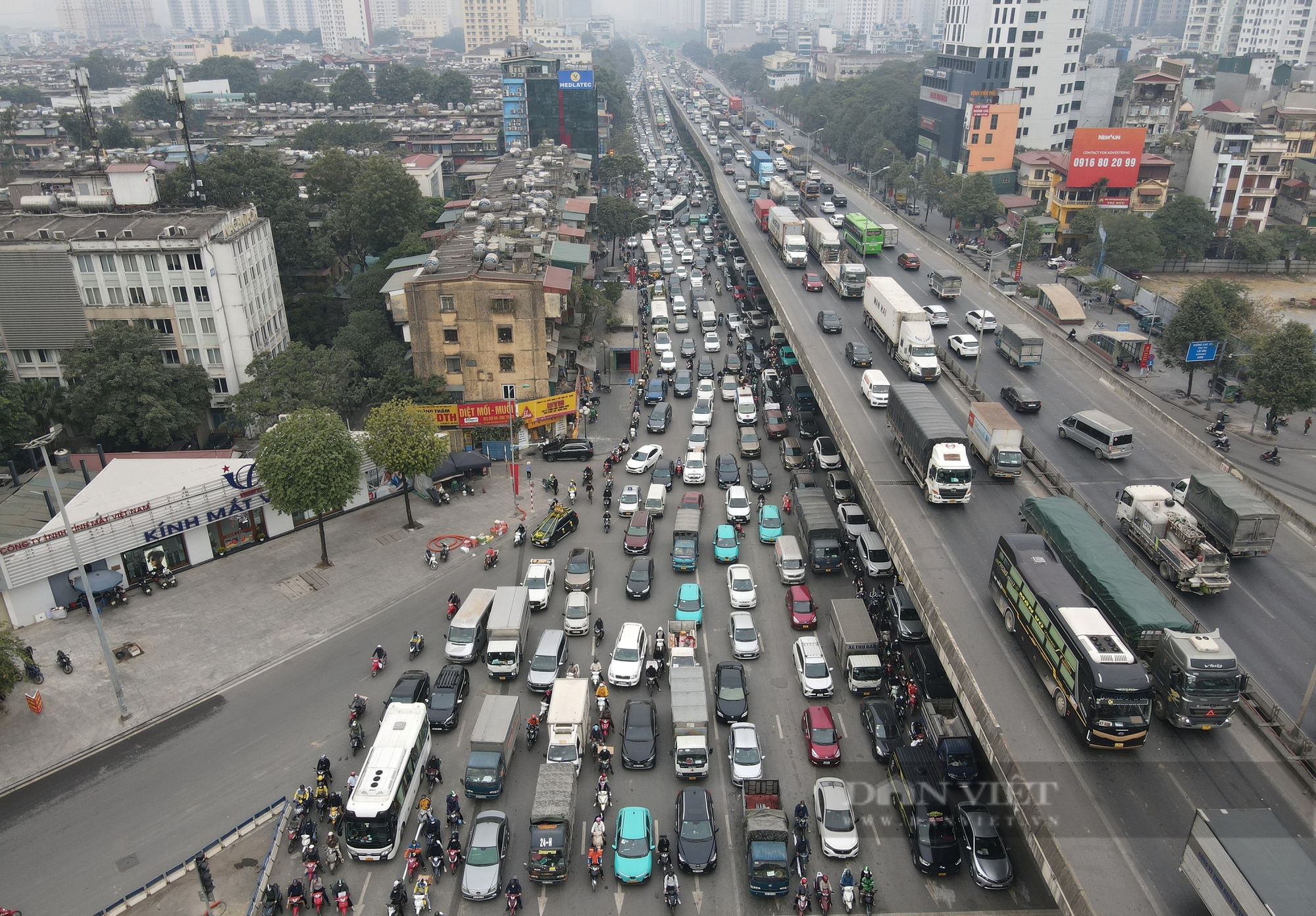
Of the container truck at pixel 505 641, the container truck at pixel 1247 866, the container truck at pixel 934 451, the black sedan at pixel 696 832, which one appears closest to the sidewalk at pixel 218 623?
the container truck at pixel 505 641

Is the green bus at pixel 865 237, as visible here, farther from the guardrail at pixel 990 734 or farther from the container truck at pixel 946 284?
the guardrail at pixel 990 734

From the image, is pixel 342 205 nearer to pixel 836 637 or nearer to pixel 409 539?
pixel 409 539

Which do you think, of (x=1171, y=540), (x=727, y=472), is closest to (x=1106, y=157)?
(x=727, y=472)

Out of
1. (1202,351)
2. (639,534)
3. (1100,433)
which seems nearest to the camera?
(1100,433)

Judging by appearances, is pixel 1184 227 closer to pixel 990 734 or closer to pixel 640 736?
pixel 990 734

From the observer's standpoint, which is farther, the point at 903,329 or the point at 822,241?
the point at 822,241

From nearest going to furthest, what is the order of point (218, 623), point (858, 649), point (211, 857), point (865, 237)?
point (211, 857) → point (858, 649) → point (218, 623) → point (865, 237)

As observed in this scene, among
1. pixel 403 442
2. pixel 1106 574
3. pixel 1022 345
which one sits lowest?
pixel 403 442
